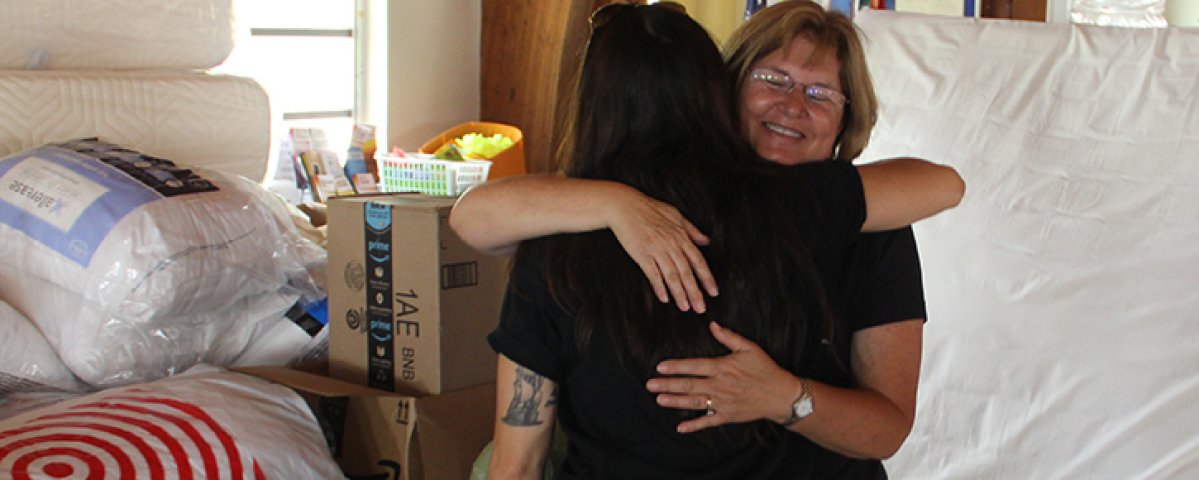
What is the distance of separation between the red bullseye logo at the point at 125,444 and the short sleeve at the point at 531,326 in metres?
0.64

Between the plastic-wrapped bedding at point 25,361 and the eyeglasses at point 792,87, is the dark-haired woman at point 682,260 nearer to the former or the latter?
the eyeglasses at point 792,87

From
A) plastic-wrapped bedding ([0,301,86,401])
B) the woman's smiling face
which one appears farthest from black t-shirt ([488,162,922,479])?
plastic-wrapped bedding ([0,301,86,401])

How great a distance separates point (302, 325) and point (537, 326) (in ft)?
3.35

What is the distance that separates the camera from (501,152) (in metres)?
3.82

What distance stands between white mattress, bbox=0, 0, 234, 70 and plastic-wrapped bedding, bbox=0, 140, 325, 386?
388 millimetres

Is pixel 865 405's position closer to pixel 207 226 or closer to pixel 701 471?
pixel 701 471

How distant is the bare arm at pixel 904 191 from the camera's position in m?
1.29

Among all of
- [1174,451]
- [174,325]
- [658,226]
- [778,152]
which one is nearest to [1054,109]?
[1174,451]

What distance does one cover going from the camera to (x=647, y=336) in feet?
3.86

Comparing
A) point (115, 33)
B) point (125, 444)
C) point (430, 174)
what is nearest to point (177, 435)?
point (125, 444)

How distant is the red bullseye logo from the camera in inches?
60.8

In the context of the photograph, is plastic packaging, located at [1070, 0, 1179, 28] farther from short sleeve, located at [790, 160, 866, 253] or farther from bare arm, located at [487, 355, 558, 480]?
bare arm, located at [487, 355, 558, 480]

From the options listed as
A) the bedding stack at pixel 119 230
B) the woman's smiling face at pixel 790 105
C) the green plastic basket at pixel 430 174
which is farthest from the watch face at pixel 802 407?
the green plastic basket at pixel 430 174

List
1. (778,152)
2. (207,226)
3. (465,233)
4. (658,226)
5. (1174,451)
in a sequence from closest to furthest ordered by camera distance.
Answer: (658,226)
(465,233)
(778,152)
(1174,451)
(207,226)
